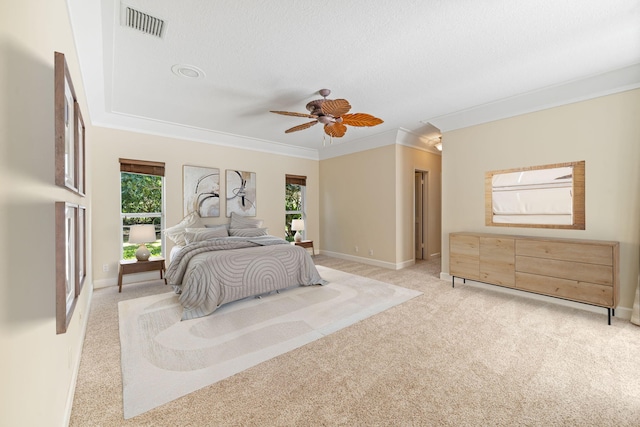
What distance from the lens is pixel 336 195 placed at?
651 centimetres

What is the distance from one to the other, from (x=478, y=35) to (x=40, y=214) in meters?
3.19

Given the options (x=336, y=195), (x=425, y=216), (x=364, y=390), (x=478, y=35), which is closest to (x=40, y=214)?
(x=364, y=390)

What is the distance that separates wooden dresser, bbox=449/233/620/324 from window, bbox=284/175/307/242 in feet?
11.9

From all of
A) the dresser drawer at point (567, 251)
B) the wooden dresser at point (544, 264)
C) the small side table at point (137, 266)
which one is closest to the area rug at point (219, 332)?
the small side table at point (137, 266)

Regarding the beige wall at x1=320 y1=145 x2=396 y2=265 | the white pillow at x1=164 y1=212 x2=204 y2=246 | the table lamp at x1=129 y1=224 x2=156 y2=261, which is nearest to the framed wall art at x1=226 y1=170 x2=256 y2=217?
the white pillow at x1=164 y1=212 x2=204 y2=246

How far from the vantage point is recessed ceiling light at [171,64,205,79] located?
2.81 metres

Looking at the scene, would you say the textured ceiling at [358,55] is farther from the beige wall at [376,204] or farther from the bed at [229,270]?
the bed at [229,270]

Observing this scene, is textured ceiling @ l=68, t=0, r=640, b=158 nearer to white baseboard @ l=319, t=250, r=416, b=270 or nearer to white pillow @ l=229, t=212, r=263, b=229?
white pillow @ l=229, t=212, r=263, b=229

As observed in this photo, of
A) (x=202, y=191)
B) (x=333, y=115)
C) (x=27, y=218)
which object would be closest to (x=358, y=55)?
(x=333, y=115)

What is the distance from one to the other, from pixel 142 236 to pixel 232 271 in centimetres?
169

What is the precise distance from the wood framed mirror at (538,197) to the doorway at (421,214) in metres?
2.17

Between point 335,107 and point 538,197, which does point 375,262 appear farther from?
point 335,107

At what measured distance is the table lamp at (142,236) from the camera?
12.8 feet

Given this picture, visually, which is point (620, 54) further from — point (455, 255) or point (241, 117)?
point (241, 117)
